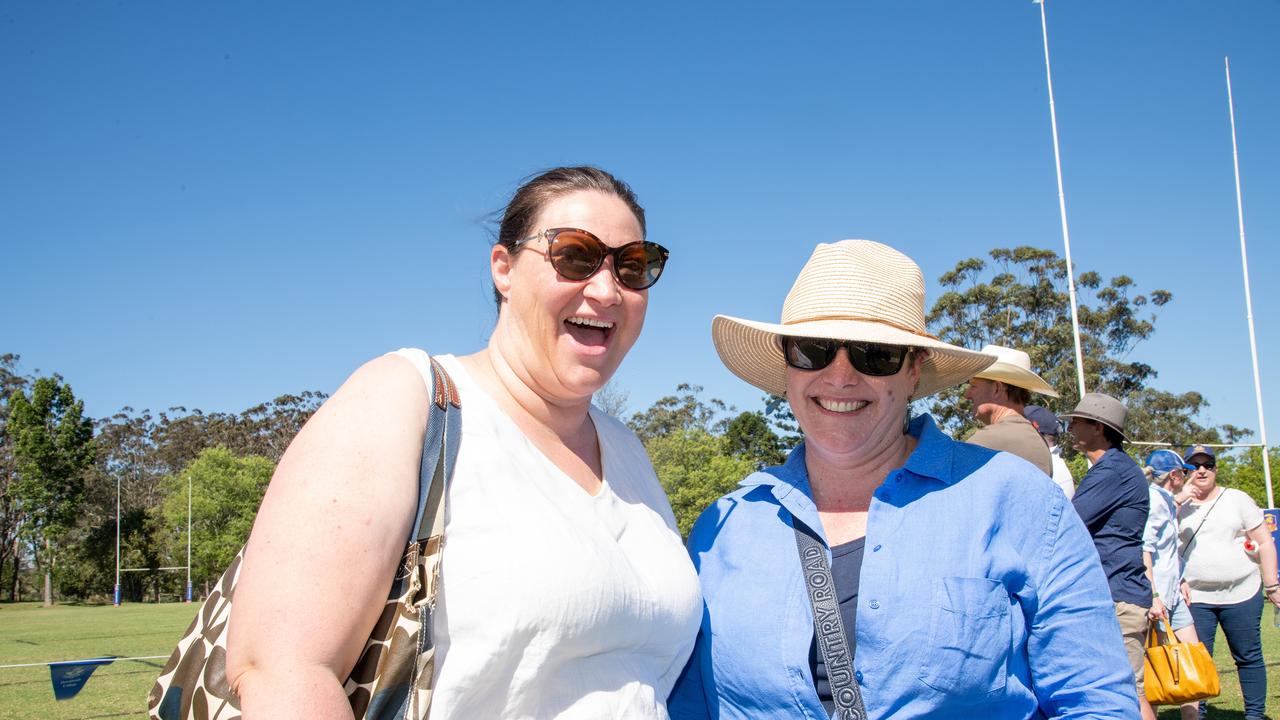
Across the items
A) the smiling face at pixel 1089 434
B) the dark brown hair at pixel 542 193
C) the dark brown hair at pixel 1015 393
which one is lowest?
the smiling face at pixel 1089 434

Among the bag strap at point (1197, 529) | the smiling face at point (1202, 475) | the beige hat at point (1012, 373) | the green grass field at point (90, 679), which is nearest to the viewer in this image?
the beige hat at point (1012, 373)

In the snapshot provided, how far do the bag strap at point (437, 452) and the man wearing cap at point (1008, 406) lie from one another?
3.75 meters

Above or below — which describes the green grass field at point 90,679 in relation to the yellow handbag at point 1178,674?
below

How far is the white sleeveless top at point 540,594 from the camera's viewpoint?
169 centimetres

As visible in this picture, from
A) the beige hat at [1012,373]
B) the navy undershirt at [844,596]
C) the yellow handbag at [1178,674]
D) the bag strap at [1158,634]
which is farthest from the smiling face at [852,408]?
the bag strap at [1158,634]

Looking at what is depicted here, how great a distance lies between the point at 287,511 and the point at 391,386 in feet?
1.03

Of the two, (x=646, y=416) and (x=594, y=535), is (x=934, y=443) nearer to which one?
(x=594, y=535)

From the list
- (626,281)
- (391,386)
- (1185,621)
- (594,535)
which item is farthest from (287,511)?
(1185,621)

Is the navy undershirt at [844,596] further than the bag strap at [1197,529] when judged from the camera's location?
No

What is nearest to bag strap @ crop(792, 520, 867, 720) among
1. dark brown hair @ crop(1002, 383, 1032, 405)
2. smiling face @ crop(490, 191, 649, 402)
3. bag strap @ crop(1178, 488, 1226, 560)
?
smiling face @ crop(490, 191, 649, 402)

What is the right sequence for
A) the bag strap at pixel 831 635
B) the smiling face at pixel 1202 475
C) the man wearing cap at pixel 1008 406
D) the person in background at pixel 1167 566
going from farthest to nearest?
1. the smiling face at pixel 1202 475
2. the person in background at pixel 1167 566
3. the man wearing cap at pixel 1008 406
4. the bag strap at pixel 831 635

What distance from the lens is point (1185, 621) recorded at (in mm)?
7008

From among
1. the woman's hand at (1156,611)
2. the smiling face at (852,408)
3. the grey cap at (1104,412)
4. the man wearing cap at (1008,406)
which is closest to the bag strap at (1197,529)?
the woman's hand at (1156,611)

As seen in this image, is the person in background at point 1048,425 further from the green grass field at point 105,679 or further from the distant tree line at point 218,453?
the distant tree line at point 218,453
